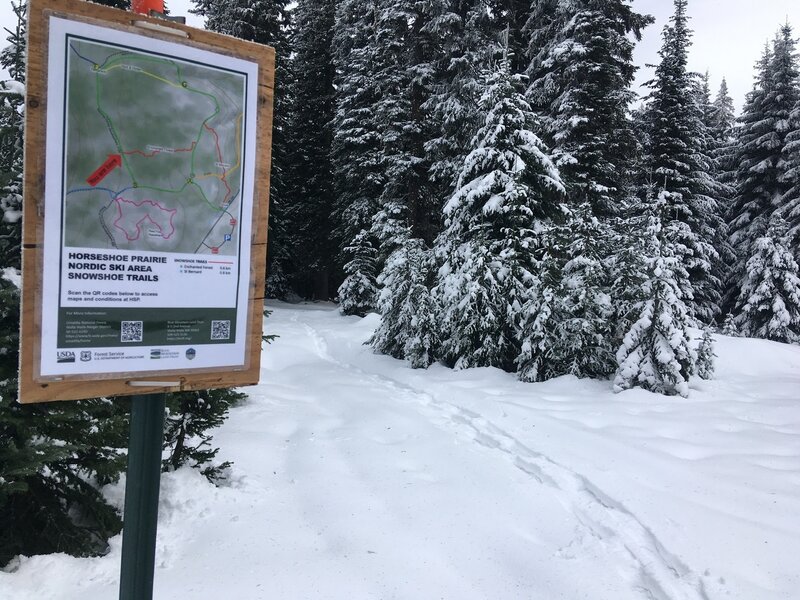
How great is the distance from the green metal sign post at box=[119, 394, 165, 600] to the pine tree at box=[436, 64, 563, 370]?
7.95 meters

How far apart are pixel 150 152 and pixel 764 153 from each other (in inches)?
1233

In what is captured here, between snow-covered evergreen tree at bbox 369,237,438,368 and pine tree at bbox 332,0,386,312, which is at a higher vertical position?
pine tree at bbox 332,0,386,312

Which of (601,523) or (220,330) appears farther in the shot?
(601,523)

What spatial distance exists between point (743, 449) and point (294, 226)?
24094 mm

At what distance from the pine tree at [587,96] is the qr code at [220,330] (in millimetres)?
13799

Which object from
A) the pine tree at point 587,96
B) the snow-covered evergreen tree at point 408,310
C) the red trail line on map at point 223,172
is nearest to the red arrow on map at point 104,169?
the red trail line on map at point 223,172

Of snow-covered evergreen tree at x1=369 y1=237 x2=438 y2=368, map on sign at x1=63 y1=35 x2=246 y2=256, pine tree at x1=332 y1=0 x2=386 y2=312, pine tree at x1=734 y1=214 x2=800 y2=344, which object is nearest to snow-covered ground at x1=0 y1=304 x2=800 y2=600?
map on sign at x1=63 y1=35 x2=246 y2=256

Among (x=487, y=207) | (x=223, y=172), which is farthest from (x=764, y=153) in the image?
(x=223, y=172)

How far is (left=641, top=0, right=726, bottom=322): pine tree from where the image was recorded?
2269 cm

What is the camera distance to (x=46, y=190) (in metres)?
1.74

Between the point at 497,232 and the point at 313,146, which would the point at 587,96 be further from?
the point at 313,146

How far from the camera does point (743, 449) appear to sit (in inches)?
225

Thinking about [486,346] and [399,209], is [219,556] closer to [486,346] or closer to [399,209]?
[486,346]

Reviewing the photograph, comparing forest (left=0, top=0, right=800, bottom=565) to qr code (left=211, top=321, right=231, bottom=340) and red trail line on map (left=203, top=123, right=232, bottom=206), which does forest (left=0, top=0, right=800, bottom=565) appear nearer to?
qr code (left=211, top=321, right=231, bottom=340)
